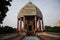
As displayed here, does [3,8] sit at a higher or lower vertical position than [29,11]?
lower

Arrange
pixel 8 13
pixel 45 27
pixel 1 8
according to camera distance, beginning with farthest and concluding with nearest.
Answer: pixel 45 27 → pixel 8 13 → pixel 1 8

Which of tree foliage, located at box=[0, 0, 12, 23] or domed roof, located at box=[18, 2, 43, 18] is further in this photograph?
domed roof, located at box=[18, 2, 43, 18]

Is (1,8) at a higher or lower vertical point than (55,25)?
higher

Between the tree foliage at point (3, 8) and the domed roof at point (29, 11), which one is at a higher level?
the domed roof at point (29, 11)

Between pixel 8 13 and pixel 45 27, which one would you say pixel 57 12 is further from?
pixel 8 13

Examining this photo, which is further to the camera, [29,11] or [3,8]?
[29,11]

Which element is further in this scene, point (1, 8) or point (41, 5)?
point (41, 5)

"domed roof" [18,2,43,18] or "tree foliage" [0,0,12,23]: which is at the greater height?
"domed roof" [18,2,43,18]

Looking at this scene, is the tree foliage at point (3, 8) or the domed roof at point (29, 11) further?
the domed roof at point (29, 11)

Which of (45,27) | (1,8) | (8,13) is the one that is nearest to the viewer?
(1,8)

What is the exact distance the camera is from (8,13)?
5.68m

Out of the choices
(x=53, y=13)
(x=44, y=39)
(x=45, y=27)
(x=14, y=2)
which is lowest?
(x=44, y=39)

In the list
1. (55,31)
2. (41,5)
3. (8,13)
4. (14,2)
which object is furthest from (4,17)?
(55,31)

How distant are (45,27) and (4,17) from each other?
152 centimetres
